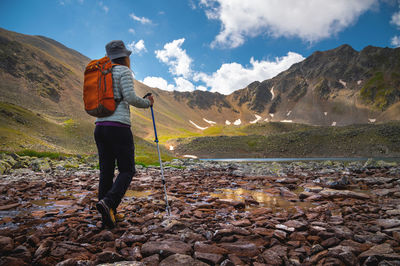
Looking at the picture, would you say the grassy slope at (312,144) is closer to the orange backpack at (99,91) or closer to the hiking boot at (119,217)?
the hiking boot at (119,217)

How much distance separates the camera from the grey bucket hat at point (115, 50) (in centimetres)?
Answer: 519

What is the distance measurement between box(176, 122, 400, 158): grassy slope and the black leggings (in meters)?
78.4

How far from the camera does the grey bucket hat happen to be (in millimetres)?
5188

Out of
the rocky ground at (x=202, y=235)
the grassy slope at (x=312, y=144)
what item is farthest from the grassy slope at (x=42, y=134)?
the grassy slope at (x=312, y=144)

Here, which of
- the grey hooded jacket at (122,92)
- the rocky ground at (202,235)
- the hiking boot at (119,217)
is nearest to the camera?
the rocky ground at (202,235)

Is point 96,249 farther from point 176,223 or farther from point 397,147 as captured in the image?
point 397,147

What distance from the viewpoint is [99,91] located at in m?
4.61

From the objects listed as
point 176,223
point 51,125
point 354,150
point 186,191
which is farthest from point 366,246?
point 354,150

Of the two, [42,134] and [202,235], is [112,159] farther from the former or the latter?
[42,134]

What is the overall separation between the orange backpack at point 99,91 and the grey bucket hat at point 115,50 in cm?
45

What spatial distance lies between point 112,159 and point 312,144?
83.2 meters

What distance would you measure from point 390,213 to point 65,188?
38.3ft

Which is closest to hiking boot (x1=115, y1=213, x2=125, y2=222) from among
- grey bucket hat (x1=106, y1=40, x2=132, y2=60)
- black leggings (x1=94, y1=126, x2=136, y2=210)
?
black leggings (x1=94, y1=126, x2=136, y2=210)

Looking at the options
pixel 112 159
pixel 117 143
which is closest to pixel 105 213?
pixel 112 159
